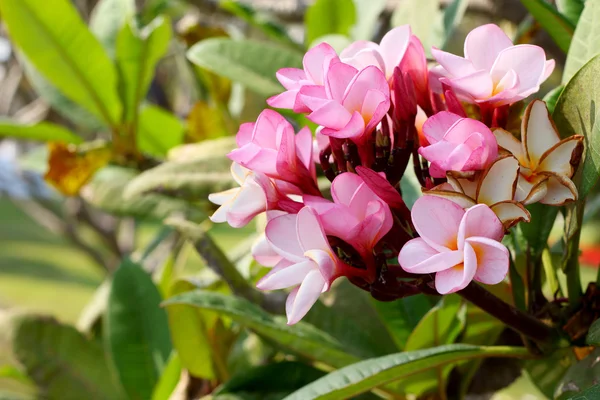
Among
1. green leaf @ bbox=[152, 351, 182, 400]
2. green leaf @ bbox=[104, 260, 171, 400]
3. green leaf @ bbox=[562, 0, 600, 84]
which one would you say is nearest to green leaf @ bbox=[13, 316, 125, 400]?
green leaf @ bbox=[104, 260, 171, 400]

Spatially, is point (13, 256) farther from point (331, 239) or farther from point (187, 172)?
point (331, 239)

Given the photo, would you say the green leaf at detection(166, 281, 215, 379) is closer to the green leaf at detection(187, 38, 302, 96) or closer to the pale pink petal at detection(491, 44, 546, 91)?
the green leaf at detection(187, 38, 302, 96)

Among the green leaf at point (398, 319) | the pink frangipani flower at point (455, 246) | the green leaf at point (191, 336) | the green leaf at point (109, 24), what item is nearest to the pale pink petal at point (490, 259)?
the pink frangipani flower at point (455, 246)

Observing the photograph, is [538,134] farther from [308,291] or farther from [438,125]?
[308,291]

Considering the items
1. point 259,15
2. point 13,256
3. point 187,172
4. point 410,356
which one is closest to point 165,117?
point 259,15

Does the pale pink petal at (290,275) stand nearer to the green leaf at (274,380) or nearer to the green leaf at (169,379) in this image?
the green leaf at (274,380)

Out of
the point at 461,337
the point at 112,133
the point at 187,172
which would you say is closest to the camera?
the point at 461,337

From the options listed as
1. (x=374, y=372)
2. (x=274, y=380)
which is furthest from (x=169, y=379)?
(x=374, y=372)
